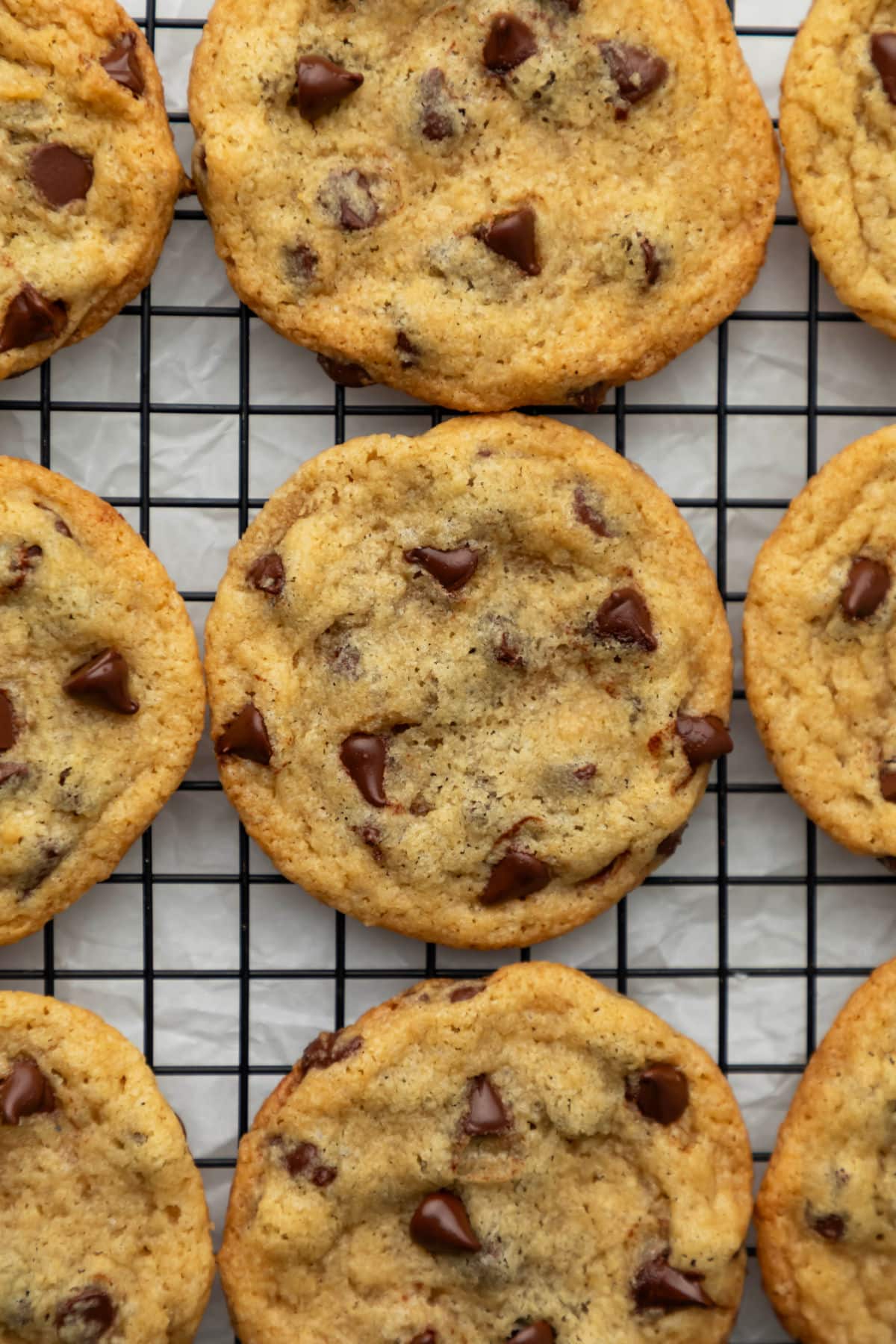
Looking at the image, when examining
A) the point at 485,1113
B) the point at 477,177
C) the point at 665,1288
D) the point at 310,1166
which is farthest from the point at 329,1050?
the point at 477,177

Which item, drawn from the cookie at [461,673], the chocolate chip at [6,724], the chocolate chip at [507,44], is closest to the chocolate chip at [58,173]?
the cookie at [461,673]

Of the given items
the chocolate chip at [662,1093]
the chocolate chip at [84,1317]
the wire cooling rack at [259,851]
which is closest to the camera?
the chocolate chip at [84,1317]

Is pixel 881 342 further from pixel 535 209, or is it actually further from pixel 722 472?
pixel 535 209

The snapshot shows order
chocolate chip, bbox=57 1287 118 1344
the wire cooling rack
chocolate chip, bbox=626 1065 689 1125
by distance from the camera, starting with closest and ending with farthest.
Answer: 1. chocolate chip, bbox=57 1287 118 1344
2. chocolate chip, bbox=626 1065 689 1125
3. the wire cooling rack

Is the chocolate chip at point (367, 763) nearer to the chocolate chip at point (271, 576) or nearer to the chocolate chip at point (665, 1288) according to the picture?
the chocolate chip at point (271, 576)

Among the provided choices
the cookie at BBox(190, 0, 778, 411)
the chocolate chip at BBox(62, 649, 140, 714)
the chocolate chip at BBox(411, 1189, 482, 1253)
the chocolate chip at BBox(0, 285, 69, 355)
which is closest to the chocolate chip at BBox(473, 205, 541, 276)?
the cookie at BBox(190, 0, 778, 411)

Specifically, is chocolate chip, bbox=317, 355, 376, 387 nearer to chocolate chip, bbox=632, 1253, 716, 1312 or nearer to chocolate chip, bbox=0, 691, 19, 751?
chocolate chip, bbox=0, 691, 19, 751
